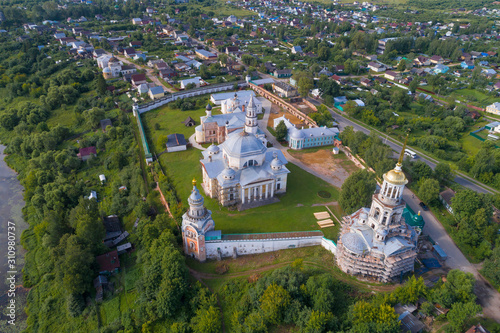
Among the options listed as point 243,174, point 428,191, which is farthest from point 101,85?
point 428,191

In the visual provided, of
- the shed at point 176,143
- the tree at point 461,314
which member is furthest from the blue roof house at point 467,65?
the tree at point 461,314

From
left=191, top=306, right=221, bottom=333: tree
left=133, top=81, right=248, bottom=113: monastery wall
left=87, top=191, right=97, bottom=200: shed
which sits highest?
left=133, top=81, right=248, bottom=113: monastery wall

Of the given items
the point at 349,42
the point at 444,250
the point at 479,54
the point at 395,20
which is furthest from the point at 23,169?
the point at 395,20

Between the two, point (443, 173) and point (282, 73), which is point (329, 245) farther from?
point (282, 73)

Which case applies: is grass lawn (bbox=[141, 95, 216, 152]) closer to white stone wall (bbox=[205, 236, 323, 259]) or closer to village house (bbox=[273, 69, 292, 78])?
white stone wall (bbox=[205, 236, 323, 259])

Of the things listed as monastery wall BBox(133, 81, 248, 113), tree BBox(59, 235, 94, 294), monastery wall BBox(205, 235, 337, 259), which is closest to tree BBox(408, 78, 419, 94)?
monastery wall BBox(133, 81, 248, 113)

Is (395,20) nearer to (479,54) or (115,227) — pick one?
(479,54)

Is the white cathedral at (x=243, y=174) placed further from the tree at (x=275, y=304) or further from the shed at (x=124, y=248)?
the tree at (x=275, y=304)
